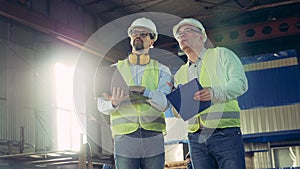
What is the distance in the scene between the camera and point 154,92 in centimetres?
292

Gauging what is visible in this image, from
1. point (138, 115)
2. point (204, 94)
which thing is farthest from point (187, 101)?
point (138, 115)

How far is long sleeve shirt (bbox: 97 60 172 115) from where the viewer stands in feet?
9.52

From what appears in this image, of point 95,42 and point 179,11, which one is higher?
point 179,11

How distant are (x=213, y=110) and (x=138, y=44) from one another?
75 centimetres

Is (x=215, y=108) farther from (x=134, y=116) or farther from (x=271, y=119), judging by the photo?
(x=271, y=119)

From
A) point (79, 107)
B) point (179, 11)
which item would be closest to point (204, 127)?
point (79, 107)

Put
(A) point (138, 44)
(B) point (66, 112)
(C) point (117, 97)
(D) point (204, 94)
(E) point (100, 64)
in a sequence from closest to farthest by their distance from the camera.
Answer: (D) point (204, 94) < (C) point (117, 97) < (A) point (138, 44) < (B) point (66, 112) < (E) point (100, 64)

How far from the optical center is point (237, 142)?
266cm

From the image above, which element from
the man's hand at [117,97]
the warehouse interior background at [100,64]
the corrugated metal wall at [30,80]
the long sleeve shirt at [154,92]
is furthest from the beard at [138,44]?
the corrugated metal wall at [30,80]

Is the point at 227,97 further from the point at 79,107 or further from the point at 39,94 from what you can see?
the point at 79,107

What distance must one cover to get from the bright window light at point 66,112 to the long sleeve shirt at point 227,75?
8.83 meters

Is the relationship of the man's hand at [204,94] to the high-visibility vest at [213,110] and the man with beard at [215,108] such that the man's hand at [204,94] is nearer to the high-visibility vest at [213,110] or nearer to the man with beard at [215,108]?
the man with beard at [215,108]

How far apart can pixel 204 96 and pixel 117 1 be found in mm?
10619

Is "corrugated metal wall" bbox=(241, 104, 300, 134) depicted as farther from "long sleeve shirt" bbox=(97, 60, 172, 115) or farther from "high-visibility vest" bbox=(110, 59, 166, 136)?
"high-visibility vest" bbox=(110, 59, 166, 136)
